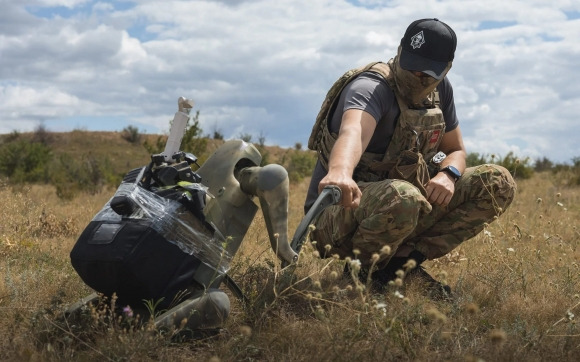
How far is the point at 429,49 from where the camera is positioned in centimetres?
432

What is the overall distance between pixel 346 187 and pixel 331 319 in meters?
0.62

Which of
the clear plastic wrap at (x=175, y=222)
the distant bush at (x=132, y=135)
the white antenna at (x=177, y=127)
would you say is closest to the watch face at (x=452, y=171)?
the clear plastic wrap at (x=175, y=222)

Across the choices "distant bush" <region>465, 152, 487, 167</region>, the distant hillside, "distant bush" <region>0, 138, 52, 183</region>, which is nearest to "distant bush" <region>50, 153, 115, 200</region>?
the distant hillside

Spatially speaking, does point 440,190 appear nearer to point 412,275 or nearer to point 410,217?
point 410,217

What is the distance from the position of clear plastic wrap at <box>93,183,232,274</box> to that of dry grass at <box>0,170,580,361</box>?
35cm

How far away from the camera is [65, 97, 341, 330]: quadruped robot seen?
3.30 meters

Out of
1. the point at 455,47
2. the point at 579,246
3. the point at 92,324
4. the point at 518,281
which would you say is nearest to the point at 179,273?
the point at 92,324

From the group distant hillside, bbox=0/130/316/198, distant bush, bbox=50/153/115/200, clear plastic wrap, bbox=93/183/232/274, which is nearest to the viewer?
clear plastic wrap, bbox=93/183/232/274

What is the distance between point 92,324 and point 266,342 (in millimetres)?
801

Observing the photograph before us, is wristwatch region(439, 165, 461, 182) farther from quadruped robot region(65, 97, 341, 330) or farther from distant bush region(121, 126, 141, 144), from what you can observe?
distant bush region(121, 126, 141, 144)

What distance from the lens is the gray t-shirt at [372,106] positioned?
14.0 ft

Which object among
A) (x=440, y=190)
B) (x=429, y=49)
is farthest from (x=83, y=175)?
(x=429, y=49)

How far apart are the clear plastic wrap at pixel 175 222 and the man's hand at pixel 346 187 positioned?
581mm

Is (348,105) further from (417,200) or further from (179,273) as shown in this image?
(179,273)
